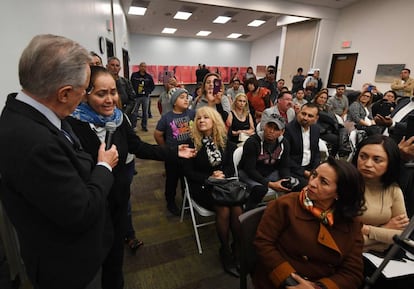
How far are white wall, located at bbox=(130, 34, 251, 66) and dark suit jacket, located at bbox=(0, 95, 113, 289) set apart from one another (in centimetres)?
1412

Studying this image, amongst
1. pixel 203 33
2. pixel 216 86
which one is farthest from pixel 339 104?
pixel 203 33

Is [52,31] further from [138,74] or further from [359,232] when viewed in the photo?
[138,74]

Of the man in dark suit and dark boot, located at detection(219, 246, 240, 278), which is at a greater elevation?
the man in dark suit

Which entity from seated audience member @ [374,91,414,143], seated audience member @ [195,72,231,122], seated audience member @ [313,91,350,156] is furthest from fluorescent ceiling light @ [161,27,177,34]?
seated audience member @ [374,91,414,143]

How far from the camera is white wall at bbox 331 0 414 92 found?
605cm

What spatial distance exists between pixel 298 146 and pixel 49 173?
243 cm

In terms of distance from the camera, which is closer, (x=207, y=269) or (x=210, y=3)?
(x=207, y=269)

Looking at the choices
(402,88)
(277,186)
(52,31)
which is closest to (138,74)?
(52,31)

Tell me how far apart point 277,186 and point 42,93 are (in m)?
1.95

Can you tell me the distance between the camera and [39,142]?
662mm

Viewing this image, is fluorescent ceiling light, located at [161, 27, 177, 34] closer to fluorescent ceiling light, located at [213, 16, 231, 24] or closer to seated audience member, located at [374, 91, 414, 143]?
fluorescent ceiling light, located at [213, 16, 231, 24]

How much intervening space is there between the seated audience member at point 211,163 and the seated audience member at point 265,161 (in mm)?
169

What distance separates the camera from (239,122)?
332cm

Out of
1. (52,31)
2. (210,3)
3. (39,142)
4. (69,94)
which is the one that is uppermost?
(210,3)
